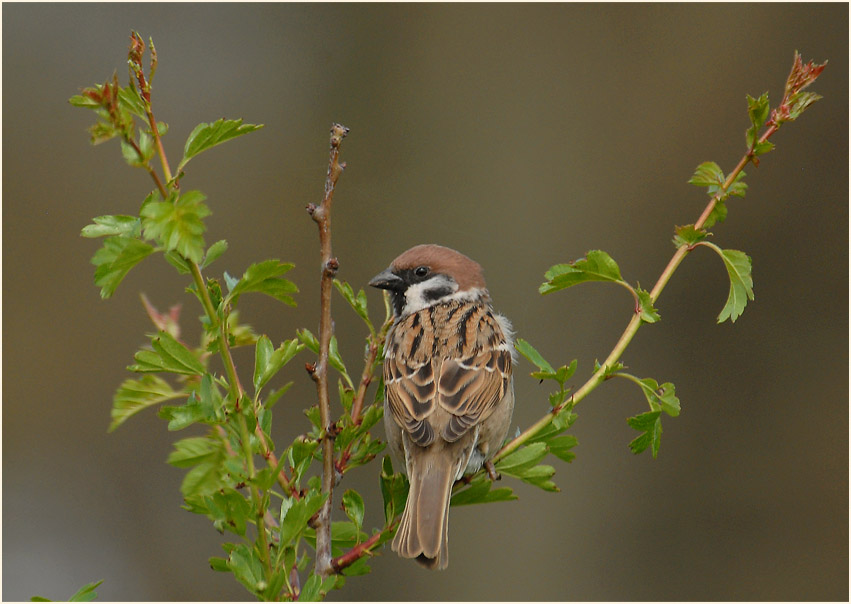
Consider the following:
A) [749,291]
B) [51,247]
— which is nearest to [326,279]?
[749,291]

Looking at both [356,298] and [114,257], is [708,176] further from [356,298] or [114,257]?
[114,257]

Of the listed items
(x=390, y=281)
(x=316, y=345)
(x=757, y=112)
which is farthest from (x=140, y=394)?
(x=390, y=281)

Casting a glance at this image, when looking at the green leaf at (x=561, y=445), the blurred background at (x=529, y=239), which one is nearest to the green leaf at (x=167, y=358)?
the green leaf at (x=561, y=445)

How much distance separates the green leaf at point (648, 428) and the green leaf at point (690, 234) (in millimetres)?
300

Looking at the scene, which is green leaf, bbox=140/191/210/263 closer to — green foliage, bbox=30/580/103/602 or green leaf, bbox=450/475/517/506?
green foliage, bbox=30/580/103/602

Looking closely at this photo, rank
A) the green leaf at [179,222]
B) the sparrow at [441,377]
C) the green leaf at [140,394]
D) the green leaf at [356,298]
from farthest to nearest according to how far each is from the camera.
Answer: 1. the sparrow at [441,377]
2. the green leaf at [356,298]
3. the green leaf at [140,394]
4. the green leaf at [179,222]

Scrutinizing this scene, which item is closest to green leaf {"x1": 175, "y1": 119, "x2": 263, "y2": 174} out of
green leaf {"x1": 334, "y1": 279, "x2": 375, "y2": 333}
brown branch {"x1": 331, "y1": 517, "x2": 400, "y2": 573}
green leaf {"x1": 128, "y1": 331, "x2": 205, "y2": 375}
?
green leaf {"x1": 128, "y1": 331, "x2": 205, "y2": 375}

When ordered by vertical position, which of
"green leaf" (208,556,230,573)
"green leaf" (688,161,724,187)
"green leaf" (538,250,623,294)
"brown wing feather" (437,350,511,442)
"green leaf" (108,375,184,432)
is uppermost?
"green leaf" (688,161,724,187)

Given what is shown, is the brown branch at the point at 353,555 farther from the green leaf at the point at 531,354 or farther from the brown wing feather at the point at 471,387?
the brown wing feather at the point at 471,387

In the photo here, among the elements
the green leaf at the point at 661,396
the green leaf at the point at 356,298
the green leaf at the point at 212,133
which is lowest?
the green leaf at the point at 661,396

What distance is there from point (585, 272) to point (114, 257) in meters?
0.76

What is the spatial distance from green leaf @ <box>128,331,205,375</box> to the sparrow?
62cm

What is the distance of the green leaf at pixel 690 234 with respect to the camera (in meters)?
1.58

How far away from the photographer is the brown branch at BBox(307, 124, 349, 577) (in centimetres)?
142
